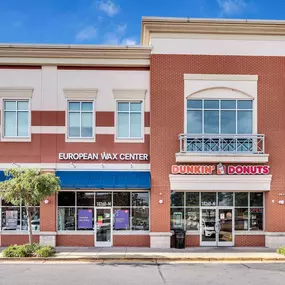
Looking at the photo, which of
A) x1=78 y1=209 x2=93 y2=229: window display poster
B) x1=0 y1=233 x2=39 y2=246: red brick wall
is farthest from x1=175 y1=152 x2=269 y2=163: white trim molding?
x1=0 y1=233 x2=39 y2=246: red brick wall

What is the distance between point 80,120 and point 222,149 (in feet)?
24.1

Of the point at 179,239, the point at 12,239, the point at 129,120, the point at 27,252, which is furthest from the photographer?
the point at 129,120

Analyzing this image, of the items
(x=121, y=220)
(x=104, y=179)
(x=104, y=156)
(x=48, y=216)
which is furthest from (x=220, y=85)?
(x=48, y=216)

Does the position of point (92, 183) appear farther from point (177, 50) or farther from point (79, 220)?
point (177, 50)

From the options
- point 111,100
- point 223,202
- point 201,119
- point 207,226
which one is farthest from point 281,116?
point 111,100

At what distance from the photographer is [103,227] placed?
1955 centimetres

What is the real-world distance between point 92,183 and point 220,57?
9.06 metres

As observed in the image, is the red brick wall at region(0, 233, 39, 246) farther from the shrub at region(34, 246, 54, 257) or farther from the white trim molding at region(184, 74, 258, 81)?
the white trim molding at region(184, 74, 258, 81)

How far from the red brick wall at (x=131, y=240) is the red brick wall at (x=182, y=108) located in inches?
76.3

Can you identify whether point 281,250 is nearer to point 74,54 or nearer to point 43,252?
point 43,252

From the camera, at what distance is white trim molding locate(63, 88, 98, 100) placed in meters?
19.6

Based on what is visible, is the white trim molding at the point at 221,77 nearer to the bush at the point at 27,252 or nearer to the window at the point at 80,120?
the window at the point at 80,120

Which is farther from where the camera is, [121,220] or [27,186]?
[121,220]

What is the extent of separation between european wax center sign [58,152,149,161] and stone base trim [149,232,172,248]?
3.78 m
